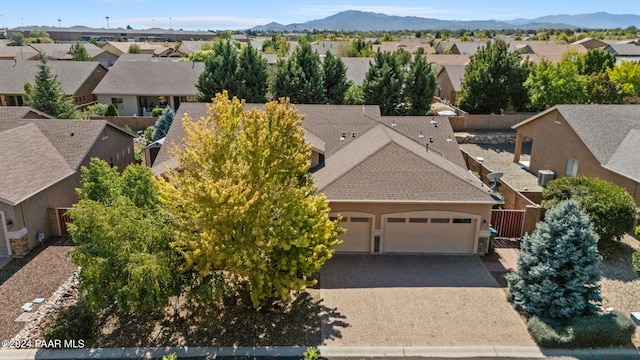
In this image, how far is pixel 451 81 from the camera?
4959 cm

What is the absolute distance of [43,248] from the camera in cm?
1798

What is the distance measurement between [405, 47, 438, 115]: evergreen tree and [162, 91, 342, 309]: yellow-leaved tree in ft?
90.4

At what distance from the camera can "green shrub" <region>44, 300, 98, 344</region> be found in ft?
40.9

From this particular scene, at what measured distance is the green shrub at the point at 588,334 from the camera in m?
12.7

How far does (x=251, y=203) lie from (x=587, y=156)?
20.5 metres

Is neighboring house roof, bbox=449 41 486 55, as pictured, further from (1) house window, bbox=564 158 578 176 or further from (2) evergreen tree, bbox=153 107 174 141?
(2) evergreen tree, bbox=153 107 174 141

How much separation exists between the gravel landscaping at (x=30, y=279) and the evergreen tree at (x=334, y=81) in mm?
25557

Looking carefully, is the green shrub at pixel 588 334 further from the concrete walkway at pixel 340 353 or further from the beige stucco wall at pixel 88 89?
the beige stucco wall at pixel 88 89

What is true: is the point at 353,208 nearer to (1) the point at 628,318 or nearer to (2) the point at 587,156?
(1) the point at 628,318

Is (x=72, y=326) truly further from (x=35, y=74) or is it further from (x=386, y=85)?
(x=35, y=74)

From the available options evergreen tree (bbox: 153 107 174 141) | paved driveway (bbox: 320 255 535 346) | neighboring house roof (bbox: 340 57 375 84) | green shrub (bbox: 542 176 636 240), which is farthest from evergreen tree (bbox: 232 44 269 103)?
green shrub (bbox: 542 176 636 240)

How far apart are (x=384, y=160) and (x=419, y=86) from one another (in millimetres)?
22095

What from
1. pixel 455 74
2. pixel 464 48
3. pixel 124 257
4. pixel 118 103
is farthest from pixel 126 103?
pixel 464 48

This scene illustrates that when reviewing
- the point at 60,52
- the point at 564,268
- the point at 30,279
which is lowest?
the point at 30,279
